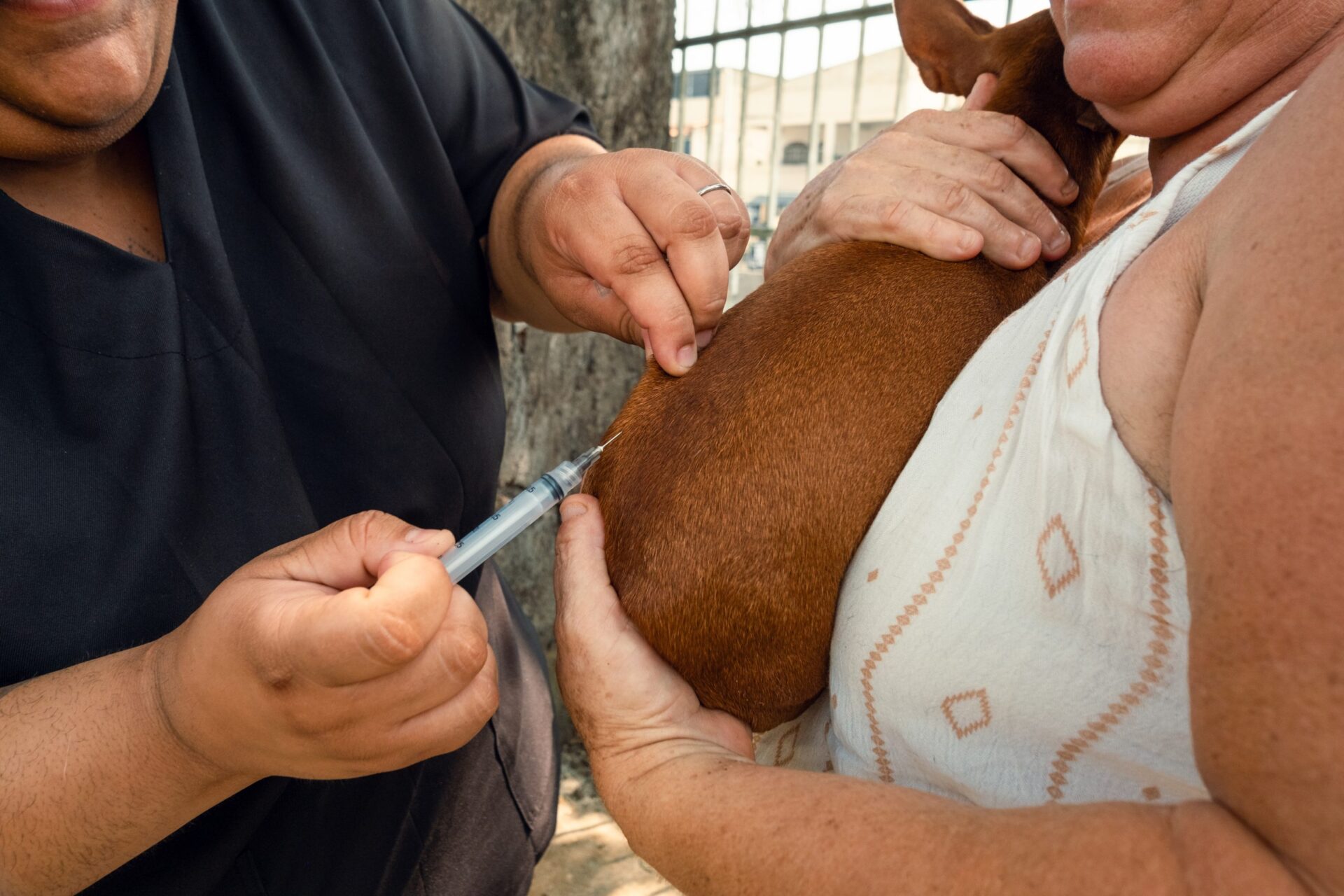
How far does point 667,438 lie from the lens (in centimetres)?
109

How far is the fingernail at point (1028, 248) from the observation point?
125 cm

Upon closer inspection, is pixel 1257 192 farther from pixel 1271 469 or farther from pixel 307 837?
pixel 307 837

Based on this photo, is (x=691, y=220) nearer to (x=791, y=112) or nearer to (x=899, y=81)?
(x=899, y=81)

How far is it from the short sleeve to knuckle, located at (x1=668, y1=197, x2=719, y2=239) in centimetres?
54

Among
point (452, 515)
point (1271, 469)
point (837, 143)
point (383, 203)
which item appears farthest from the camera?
point (837, 143)

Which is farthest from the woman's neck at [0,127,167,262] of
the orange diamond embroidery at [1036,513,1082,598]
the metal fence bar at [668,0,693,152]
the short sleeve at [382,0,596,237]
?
the metal fence bar at [668,0,693,152]

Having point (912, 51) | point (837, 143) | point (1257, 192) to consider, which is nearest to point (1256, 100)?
point (1257, 192)

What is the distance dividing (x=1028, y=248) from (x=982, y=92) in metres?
0.39

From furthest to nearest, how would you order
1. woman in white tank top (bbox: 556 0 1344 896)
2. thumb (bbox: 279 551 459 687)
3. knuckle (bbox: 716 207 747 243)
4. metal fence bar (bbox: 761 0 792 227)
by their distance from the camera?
metal fence bar (bbox: 761 0 792 227), knuckle (bbox: 716 207 747 243), thumb (bbox: 279 551 459 687), woman in white tank top (bbox: 556 0 1344 896)

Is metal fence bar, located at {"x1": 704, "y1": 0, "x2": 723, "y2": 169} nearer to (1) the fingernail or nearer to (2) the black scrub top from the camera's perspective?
(2) the black scrub top

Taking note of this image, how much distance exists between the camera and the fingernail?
1.25 metres

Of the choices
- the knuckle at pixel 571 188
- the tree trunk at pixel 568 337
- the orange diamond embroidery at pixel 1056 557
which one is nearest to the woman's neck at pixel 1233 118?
the orange diamond embroidery at pixel 1056 557

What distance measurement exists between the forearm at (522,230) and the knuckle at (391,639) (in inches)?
32.8

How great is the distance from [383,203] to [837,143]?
13.4 feet
